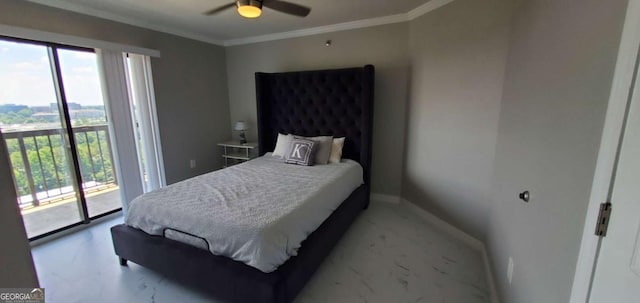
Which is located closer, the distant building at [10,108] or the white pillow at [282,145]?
the distant building at [10,108]

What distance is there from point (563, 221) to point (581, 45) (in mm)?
680

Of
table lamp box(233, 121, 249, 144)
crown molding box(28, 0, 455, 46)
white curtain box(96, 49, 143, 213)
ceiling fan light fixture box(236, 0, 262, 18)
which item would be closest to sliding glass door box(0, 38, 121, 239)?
white curtain box(96, 49, 143, 213)

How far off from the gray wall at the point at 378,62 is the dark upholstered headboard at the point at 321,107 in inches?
9.6

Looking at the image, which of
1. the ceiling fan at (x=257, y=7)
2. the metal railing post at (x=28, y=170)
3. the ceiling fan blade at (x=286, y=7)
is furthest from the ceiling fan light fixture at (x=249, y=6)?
the metal railing post at (x=28, y=170)

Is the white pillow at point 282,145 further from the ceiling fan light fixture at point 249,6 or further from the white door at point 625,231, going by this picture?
the white door at point 625,231

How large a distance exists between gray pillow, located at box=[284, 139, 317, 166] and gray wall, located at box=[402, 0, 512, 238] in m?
1.25

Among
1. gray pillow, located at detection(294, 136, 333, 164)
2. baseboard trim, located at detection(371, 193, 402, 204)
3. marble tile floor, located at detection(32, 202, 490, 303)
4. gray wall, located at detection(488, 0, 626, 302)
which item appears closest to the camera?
gray wall, located at detection(488, 0, 626, 302)

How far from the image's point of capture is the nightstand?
4062 mm

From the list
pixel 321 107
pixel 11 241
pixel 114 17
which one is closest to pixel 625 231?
pixel 11 241

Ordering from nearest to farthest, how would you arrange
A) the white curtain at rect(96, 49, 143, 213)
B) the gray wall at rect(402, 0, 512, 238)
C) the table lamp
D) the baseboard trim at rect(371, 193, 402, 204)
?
the gray wall at rect(402, 0, 512, 238) < the white curtain at rect(96, 49, 143, 213) < the baseboard trim at rect(371, 193, 402, 204) < the table lamp

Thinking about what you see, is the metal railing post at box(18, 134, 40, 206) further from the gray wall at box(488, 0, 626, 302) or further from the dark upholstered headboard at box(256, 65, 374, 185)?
the gray wall at box(488, 0, 626, 302)

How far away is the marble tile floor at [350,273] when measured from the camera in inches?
72.9

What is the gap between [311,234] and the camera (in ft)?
6.49

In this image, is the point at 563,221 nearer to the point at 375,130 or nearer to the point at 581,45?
the point at 581,45
